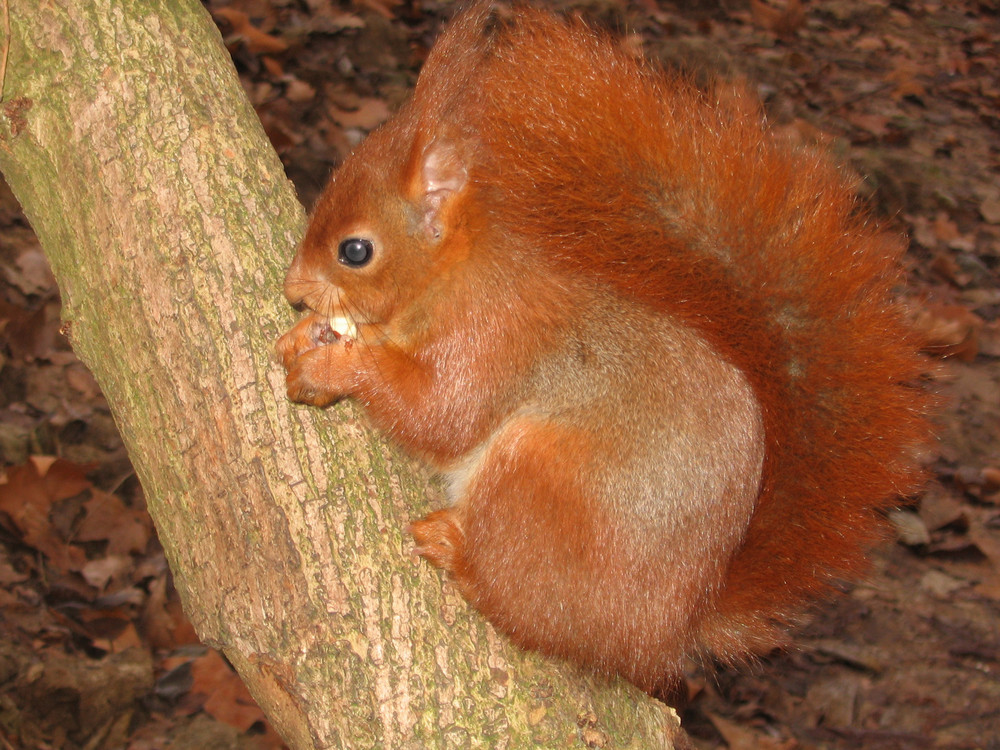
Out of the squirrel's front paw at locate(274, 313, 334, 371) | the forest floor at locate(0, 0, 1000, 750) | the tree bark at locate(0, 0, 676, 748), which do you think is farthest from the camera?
the forest floor at locate(0, 0, 1000, 750)

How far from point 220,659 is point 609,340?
1771 millimetres

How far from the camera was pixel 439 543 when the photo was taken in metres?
1.46

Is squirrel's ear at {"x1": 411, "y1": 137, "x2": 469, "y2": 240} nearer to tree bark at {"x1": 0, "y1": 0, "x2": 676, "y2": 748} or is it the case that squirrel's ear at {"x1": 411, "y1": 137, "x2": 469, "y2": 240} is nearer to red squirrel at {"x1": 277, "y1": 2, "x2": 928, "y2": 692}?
red squirrel at {"x1": 277, "y1": 2, "x2": 928, "y2": 692}

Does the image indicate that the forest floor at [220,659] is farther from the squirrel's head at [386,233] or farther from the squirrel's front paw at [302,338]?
the squirrel's front paw at [302,338]

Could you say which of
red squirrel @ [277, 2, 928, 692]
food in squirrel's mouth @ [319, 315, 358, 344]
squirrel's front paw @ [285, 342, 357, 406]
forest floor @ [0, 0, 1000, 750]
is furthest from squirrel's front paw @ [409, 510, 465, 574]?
forest floor @ [0, 0, 1000, 750]

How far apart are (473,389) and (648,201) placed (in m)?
0.45

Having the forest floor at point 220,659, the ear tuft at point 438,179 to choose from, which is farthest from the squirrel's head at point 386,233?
the forest floor at point 220,659

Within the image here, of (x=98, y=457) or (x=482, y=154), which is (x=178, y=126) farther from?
(x=98, y=457)

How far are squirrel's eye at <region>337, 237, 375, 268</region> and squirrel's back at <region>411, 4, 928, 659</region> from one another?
22 centimetres

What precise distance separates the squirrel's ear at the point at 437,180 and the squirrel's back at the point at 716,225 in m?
0.02

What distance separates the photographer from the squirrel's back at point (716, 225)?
4.66 ft

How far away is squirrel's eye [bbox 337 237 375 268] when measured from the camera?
153 cm

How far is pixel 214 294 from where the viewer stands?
1.44 m

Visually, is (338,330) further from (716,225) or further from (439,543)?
(716,225)
